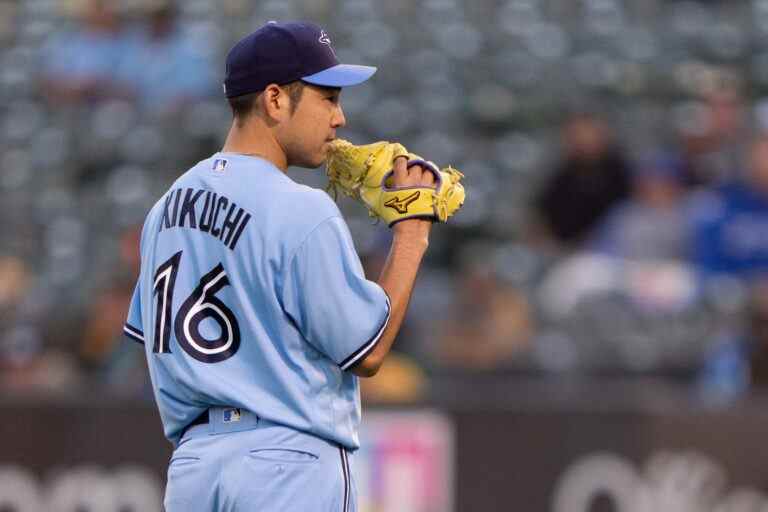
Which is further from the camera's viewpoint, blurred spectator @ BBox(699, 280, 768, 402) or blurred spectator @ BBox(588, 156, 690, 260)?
blurred spectator @ BBox(588, 156, 690, 260)

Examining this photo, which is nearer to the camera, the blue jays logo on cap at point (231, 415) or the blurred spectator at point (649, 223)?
the blue jays logo on cap at point (231, 415)

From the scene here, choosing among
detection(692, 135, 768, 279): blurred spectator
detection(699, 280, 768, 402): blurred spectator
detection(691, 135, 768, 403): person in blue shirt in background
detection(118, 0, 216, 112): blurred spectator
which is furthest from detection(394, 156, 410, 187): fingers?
detection(118, 0, 216, 112): blurred spectator

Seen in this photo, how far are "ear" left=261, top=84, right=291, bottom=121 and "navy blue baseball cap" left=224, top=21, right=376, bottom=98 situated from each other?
16 mm

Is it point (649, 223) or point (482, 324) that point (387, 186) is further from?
point (649, 223)

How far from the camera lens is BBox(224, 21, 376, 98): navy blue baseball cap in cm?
328

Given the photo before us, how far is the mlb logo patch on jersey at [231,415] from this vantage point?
3240 millimetres

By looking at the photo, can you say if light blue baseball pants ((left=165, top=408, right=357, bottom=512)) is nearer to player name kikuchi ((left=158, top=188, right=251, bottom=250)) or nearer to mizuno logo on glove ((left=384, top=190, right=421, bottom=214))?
player name kikuchi ((left=158, top=188, right=251, bottom=250))

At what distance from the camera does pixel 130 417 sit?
7.06 m

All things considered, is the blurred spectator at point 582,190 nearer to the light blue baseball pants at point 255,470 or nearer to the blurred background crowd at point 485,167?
the blurred background crowd at point 485,167

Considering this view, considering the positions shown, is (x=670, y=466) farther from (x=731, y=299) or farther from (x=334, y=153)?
(x=334, y=153)

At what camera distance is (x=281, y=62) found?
328 cm

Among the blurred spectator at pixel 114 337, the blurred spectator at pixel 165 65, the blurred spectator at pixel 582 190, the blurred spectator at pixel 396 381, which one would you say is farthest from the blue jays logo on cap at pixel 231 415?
the blurred spectator at pixel 165 65

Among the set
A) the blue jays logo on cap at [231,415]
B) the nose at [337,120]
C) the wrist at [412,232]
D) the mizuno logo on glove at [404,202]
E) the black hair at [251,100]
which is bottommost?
the blue jays logo on cap at [231,415]

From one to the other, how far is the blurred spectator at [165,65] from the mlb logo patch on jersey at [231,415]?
247 inches
